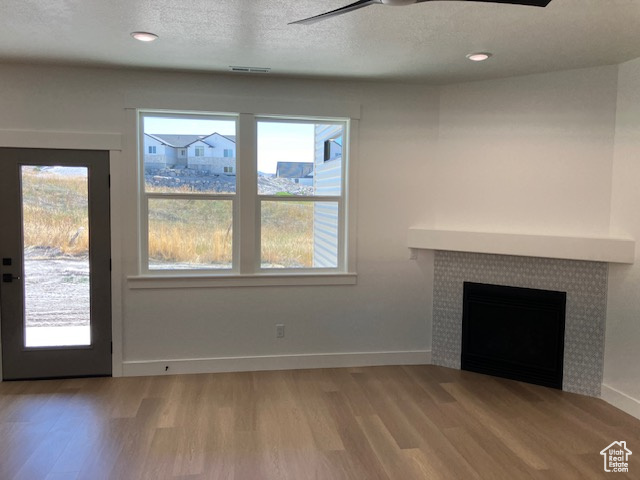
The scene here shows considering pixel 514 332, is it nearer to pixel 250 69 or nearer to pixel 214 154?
pixel 214 154

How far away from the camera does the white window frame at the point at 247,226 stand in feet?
13.1

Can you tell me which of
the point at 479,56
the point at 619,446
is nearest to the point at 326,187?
the point at 479,56

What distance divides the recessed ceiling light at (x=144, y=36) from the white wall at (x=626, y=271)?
3471 millimetres

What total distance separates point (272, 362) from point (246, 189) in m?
1.61

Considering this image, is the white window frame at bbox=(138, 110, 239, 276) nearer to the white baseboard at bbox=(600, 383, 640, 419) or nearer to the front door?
the front door

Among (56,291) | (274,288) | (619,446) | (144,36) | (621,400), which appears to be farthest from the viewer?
(274,288)

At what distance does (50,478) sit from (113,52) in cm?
284

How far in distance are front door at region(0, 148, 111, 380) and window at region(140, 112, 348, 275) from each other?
421 millimetres

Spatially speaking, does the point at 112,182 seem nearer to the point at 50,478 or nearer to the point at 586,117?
the point at 50,478

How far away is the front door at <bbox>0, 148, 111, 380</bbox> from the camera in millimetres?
3768

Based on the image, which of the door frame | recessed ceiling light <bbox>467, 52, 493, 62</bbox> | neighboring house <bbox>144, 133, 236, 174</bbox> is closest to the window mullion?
neighboring house <bbox>144, 133, 236, 174</bbox>

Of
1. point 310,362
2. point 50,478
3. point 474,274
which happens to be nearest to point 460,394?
point 474,274

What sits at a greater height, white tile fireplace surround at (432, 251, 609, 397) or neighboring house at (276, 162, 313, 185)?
neighboring house at (276, 162, 313, 185)

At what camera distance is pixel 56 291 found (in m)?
3.87
